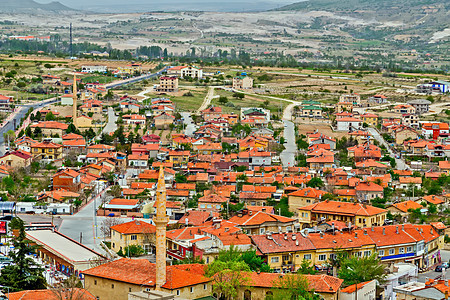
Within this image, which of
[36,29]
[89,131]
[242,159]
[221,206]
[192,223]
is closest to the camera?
[192,223]

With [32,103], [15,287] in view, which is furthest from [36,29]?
[15,287]

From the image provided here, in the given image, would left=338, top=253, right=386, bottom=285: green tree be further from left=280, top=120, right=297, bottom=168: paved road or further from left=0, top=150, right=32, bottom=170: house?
left=0, top=150, right=32, bottom=170: house

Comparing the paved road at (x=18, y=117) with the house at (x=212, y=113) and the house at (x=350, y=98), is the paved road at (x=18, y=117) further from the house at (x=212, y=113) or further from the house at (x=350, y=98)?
the house at (x=350, y=98)

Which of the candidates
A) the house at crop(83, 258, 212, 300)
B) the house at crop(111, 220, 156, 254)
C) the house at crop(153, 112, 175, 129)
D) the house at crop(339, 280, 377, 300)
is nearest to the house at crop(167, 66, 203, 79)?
→ the house at crop(153, 112, 175, 129)

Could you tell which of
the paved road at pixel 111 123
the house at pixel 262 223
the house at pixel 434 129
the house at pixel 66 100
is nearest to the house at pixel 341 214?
the house at pixel 262 223

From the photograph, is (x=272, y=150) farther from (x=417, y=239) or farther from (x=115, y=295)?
(x=115, y=295)

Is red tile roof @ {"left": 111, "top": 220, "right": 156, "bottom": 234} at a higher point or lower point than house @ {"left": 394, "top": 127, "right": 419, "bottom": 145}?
higher

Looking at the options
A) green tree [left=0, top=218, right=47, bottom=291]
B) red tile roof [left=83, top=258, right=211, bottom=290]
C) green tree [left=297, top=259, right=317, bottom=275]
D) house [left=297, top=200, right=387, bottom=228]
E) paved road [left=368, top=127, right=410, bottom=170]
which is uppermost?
red tile roof [left=83, top=258, right=211, bottom=290]

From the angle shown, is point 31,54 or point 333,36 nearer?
point 31,54
